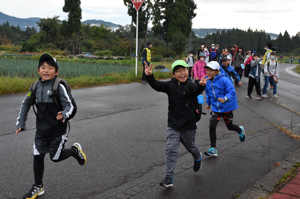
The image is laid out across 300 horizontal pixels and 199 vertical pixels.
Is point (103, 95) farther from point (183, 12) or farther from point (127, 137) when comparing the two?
point (183, 12)

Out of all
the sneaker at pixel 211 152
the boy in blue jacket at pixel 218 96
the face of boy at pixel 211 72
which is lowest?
the sneaker at pixel 211 152

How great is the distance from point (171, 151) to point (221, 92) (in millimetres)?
1756

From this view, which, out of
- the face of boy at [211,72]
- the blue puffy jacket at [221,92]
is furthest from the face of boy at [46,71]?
the blue puffy jacket at [221,92]

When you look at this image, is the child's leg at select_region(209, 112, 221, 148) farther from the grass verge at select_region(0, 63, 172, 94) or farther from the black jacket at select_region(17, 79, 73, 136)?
the grass verge at select_region(0, 63, 172, 94)

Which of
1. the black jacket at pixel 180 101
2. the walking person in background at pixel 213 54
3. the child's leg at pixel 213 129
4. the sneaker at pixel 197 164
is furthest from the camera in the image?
A: the walking person in background at pixel 213 54

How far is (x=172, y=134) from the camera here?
153 inches

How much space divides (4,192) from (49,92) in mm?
1282

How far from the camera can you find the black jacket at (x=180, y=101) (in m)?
3.82

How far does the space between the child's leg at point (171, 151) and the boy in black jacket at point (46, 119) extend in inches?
50.8

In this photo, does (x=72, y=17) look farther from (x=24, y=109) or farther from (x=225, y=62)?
(x=24, y=109)

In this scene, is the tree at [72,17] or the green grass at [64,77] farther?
the tree at [72,17]

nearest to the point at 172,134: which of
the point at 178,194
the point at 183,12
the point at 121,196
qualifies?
the point at 178,194

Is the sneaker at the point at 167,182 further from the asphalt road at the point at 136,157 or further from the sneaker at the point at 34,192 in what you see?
the sneaker at the point at 34,192

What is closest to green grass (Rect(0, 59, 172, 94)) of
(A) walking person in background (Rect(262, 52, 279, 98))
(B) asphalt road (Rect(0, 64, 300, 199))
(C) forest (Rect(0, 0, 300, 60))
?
(B) asphalt road (Rect(0, 64, 300, 199))
